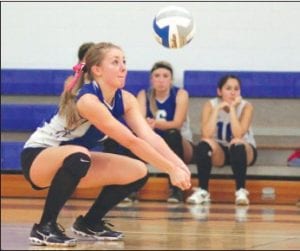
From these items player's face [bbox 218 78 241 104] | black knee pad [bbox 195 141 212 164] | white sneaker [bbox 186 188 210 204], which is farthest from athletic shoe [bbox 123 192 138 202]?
player's face [bbox 218 78 241 104]

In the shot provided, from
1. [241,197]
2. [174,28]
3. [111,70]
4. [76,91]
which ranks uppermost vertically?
[174,28]

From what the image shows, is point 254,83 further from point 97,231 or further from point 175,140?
point 97,231

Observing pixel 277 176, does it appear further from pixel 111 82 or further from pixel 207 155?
pixel 111 82

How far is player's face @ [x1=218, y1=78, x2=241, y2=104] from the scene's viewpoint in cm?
705

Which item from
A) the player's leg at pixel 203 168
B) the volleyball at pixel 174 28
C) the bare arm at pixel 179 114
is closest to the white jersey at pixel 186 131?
the bare arm at pixel 179 114

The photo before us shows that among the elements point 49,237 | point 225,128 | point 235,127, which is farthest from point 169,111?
point 49,237

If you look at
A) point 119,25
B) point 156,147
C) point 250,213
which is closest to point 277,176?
point 250,213

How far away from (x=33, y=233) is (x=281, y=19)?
4.66 meters

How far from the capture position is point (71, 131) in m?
3.78

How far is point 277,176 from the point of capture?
23.4 ft

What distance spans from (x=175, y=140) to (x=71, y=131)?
3.28m

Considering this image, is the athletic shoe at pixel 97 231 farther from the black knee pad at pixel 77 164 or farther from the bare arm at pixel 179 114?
the bare arm at pixel 179 114

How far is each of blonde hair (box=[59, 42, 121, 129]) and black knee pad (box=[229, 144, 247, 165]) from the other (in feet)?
10.5

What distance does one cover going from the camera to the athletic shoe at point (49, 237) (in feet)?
11.6
